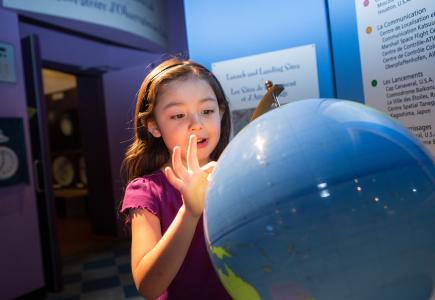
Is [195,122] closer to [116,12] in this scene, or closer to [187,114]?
[187,114]

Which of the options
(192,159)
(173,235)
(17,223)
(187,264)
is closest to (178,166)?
(192,159)

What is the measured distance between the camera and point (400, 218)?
1.67 ft

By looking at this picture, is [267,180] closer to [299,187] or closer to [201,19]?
[299,187]

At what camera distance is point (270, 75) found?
143cm

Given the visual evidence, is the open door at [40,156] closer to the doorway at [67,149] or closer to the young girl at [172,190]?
the young girl at [172,190]

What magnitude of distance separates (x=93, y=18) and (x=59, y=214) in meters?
5.46

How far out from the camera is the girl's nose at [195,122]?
0.88 m

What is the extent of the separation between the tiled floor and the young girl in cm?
243

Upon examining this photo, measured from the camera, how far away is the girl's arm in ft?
2.28

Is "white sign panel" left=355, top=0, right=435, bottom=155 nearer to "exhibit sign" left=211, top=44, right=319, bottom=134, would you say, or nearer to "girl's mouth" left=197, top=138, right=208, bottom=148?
"exhibit sign" left=211, top=44, right=319, bottom=134

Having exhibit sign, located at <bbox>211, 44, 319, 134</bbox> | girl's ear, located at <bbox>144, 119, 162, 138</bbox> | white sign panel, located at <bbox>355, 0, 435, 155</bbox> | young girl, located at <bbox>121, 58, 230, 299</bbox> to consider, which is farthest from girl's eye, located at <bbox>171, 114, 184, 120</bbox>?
white sign panel, located at <bbox>355, 0, 435, 155</bbox>

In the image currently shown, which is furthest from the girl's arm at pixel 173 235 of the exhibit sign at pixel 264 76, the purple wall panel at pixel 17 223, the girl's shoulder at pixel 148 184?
the purple wall panel at pixel 17 223

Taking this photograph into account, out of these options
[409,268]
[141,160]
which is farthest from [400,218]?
[141,160]

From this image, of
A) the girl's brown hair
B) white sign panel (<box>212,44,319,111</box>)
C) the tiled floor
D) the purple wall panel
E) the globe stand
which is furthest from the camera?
the tiled floor
